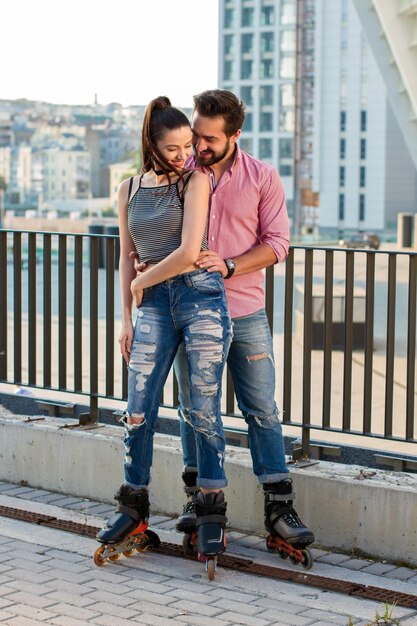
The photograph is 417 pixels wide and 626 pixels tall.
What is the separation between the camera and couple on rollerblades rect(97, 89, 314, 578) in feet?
15.8

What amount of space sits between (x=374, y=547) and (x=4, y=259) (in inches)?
110

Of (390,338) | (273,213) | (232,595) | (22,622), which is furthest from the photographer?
(390,338)

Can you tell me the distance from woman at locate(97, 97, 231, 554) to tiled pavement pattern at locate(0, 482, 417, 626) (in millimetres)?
179

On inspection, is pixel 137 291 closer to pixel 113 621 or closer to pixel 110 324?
pixel 113 621

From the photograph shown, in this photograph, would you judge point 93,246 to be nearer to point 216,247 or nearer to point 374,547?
point 216,247

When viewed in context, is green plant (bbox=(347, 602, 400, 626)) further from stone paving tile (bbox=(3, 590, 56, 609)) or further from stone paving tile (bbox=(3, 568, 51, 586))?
stone paving tile (bbox=(3, 568, 51, 586))

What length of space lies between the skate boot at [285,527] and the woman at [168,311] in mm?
275

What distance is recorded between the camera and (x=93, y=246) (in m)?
6.33

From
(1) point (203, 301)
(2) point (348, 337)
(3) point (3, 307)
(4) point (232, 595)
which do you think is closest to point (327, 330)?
(2) point (348, 337)

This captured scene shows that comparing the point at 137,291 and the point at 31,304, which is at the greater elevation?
the point at 137,291

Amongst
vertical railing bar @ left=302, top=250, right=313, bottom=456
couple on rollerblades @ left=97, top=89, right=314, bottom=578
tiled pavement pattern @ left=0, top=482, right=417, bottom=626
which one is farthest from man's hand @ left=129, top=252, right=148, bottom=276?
tiled pavement pattern @ left=0, top=482, right=417, bottom=626

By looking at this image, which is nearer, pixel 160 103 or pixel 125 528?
pixel 160 103

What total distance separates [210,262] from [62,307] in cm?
210

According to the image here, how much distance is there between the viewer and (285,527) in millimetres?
5070
